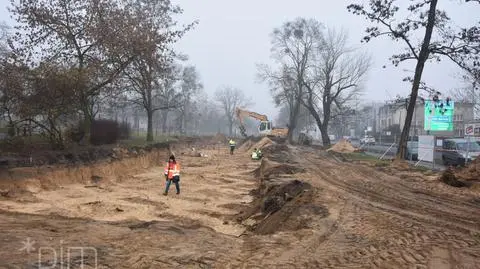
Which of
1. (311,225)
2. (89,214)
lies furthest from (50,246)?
(89,214)

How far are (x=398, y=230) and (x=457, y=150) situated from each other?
23.3 m

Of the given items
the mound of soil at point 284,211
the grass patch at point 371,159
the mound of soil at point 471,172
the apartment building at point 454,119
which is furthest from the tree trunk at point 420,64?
the apartment building at point 454,119

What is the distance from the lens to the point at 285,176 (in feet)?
74.1

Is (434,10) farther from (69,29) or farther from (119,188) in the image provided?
(69,29)

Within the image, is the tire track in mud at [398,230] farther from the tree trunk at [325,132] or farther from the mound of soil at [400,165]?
the tree trunk at [325,132]

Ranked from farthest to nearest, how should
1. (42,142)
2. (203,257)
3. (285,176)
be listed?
1. (42,142)
2. (285,176)
3. (203,257)

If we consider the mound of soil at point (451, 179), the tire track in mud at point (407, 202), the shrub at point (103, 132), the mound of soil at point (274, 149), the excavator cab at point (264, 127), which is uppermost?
the excavator cab at point (264, 127)

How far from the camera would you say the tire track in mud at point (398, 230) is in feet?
27.2

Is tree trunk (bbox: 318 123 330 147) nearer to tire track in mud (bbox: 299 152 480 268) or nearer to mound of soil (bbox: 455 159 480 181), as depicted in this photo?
mound of soil (bbox: 455 159 480 181)

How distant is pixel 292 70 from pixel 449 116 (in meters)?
32.4

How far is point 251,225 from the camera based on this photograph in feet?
47.0

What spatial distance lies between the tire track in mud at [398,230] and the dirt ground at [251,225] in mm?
21

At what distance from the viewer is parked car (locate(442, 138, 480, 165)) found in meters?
30.0

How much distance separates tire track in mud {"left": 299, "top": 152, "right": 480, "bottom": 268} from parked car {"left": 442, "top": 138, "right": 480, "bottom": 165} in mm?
14439
